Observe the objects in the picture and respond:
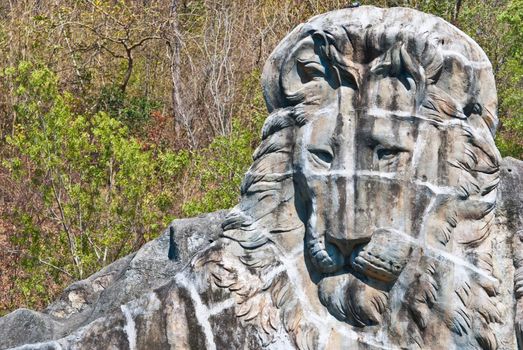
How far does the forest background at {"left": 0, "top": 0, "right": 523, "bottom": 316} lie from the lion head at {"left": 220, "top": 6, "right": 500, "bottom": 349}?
5252 mm

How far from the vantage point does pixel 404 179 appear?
487cm

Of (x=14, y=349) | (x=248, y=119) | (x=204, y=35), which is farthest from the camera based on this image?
(x=204, y=35)

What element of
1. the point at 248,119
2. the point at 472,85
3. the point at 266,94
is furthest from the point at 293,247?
the point at 248,119

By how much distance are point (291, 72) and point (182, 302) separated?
3.38 feet

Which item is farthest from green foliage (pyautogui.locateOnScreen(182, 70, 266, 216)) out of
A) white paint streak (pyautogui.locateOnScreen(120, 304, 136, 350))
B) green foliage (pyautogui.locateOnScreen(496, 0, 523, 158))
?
white paint streak (pyautogui.locateOnScreen(120, 304, 136, 350))

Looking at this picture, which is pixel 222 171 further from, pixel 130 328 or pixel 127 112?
pixel 127 112

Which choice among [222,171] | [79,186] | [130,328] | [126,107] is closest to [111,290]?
[130,328]

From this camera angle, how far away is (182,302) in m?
5.11

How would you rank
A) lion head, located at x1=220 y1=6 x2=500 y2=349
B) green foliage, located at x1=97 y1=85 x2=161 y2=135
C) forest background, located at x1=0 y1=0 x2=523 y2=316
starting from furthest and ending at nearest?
1. green foliage, located at x1=97 y1=85 x2=161 y2=135
2. forest background, located at x1=0 y1=0 x2=523 y2=316
3. lion head, located at x1=220 y1=6 x2=500 y2=349

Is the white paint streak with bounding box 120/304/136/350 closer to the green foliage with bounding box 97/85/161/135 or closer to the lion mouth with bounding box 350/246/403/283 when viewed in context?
the lion mouth with bounding box 350/246/403/283

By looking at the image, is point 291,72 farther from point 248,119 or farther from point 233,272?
point 248,119

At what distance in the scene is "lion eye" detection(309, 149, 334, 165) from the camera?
4953 millimetres

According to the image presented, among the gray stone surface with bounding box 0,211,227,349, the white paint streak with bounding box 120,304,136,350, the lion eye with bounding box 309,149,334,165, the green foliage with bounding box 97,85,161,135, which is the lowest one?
the green foliage with bounding box 97,85,161,135

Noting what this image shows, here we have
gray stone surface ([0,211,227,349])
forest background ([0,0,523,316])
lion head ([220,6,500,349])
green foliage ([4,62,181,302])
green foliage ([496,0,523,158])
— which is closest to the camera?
lion head ([220,6,500,349])
